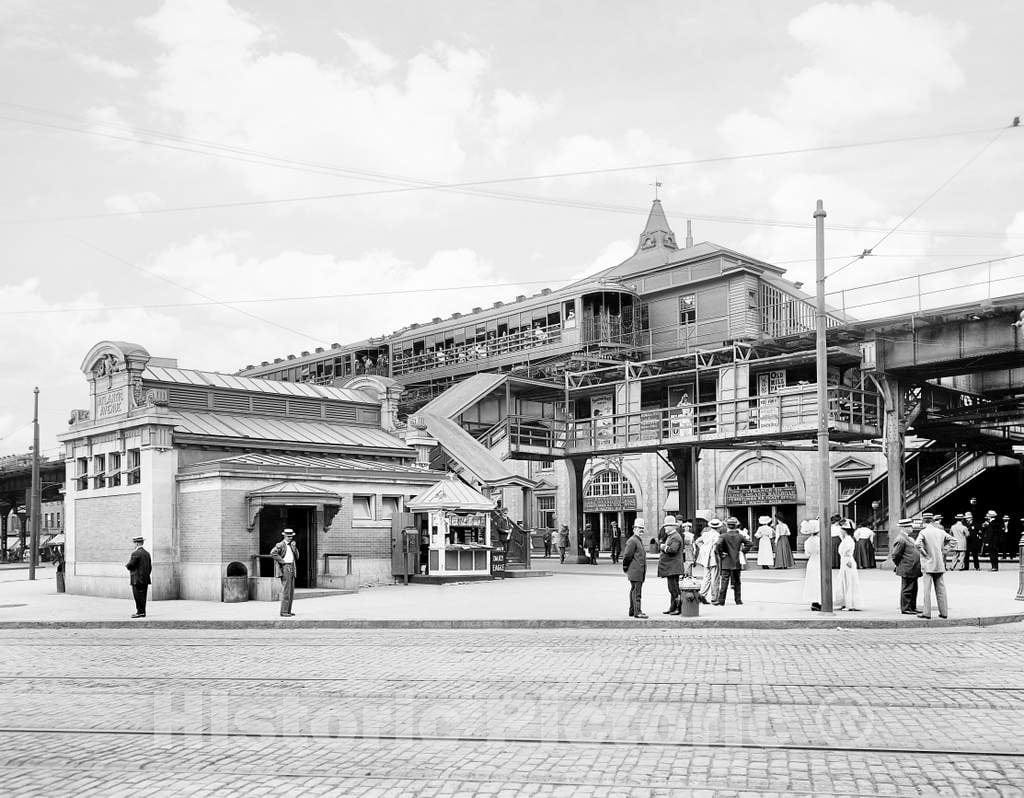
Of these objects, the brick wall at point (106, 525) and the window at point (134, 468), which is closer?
the window at point (134, 468)

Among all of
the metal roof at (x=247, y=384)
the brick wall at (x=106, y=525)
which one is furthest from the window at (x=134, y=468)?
the metal roof at (x=247, y=384)

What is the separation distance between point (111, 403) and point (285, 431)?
4837 millimetres

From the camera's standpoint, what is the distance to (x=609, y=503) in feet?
194

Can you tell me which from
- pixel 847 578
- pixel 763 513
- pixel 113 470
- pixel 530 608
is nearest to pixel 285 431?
pixel 113 470

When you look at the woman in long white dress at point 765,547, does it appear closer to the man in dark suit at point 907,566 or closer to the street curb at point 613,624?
the man in dark suit at point 907,566

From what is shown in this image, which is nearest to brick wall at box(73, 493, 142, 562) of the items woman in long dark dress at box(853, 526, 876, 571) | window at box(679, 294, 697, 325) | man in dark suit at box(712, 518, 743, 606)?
man in dark suit at box(712, 518, 743, 606)

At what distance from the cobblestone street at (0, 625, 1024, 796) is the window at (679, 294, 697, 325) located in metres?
40.1

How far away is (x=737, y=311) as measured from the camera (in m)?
52.2

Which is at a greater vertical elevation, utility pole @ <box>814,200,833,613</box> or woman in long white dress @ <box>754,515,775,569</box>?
utility pole @ <box>814,200,833,613</box>

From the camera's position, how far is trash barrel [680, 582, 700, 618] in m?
18.3

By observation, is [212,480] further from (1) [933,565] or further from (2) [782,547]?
(2) [782,547]

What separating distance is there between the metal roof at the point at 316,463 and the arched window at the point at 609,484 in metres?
27.2

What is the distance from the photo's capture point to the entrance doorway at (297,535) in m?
27.2

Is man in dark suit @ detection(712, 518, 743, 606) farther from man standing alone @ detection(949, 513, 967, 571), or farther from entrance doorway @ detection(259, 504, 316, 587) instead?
man standing alone @ detection(949, 513, 967, 571)
